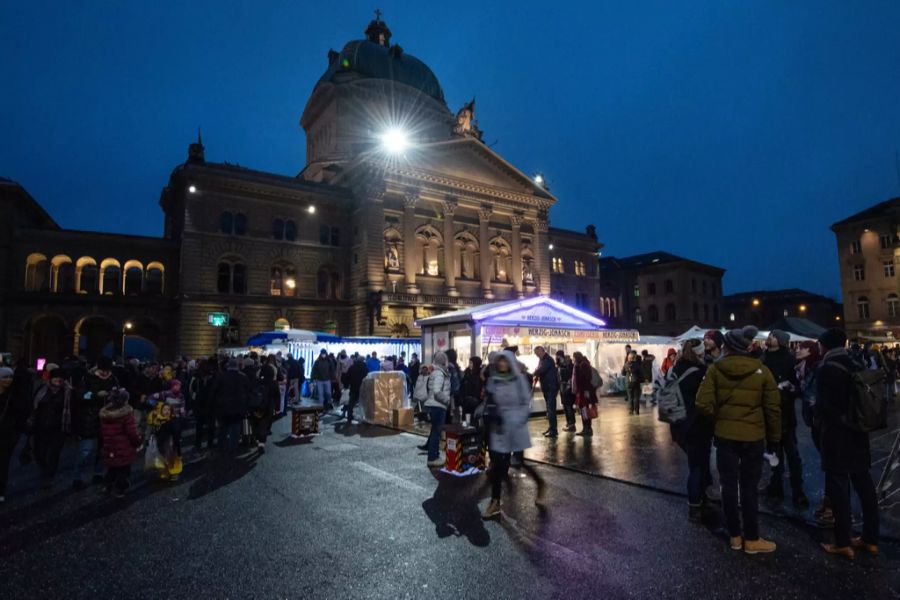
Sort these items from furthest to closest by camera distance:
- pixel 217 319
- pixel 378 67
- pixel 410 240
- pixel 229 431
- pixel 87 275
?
pixel 378 67, pixel 410 240, pixel 87 275, pixel 217 319, pixel 229 431

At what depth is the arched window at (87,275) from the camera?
3328 centimetres

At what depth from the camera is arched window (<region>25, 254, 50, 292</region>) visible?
31.9 metres

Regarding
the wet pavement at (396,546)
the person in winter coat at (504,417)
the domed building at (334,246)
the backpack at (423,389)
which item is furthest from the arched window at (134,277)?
the person in winter coat at (504,417)

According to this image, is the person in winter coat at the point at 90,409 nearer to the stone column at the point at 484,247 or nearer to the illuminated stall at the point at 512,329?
the illuminated stall at the point at 512,329

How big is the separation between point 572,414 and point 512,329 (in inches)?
184

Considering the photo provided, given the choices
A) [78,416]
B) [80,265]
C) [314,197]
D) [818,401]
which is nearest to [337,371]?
[78,416]

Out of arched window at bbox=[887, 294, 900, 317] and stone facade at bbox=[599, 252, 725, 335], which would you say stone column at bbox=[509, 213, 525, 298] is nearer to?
stone facade at bbox=[599, 252, 725, 335]

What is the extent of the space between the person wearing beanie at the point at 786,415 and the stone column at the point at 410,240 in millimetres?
31035

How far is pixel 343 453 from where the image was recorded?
9992 mm

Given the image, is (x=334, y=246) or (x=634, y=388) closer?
(x=634, y=388)

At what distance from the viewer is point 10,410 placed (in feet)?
22.5

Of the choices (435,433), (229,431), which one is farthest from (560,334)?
(229,431)

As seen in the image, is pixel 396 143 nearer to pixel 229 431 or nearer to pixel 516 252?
pixel 516 252

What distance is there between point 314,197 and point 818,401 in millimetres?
36747
